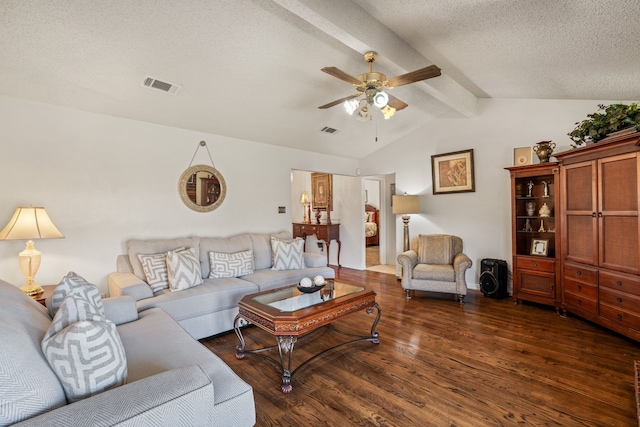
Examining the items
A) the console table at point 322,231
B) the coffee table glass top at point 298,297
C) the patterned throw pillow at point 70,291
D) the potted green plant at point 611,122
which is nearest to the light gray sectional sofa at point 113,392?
the patterned throw pillow at point 70,291

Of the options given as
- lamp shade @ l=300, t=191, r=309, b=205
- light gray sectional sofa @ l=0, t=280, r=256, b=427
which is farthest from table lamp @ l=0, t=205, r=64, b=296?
lamp shade @ l=300, t=191, r=309, b=205

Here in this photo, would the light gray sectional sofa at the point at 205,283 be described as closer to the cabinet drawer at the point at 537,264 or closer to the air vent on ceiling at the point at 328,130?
the air vent on ceiling at the point at 328,130

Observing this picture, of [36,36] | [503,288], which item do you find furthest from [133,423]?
[503,288]

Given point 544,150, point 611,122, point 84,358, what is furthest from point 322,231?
point 84,358

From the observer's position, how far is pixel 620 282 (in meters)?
2.78

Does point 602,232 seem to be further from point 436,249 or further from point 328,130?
point 328,130

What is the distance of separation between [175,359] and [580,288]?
387 cm

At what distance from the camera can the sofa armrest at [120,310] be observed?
2213 mm

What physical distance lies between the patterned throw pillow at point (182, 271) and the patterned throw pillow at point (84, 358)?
1.71m

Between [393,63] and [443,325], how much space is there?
2.68 meters

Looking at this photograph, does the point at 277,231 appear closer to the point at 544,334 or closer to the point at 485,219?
the point at 485,219

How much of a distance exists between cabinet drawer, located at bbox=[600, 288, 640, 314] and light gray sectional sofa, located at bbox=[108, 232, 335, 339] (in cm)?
276

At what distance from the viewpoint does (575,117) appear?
366cm

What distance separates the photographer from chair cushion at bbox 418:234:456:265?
443 cm
